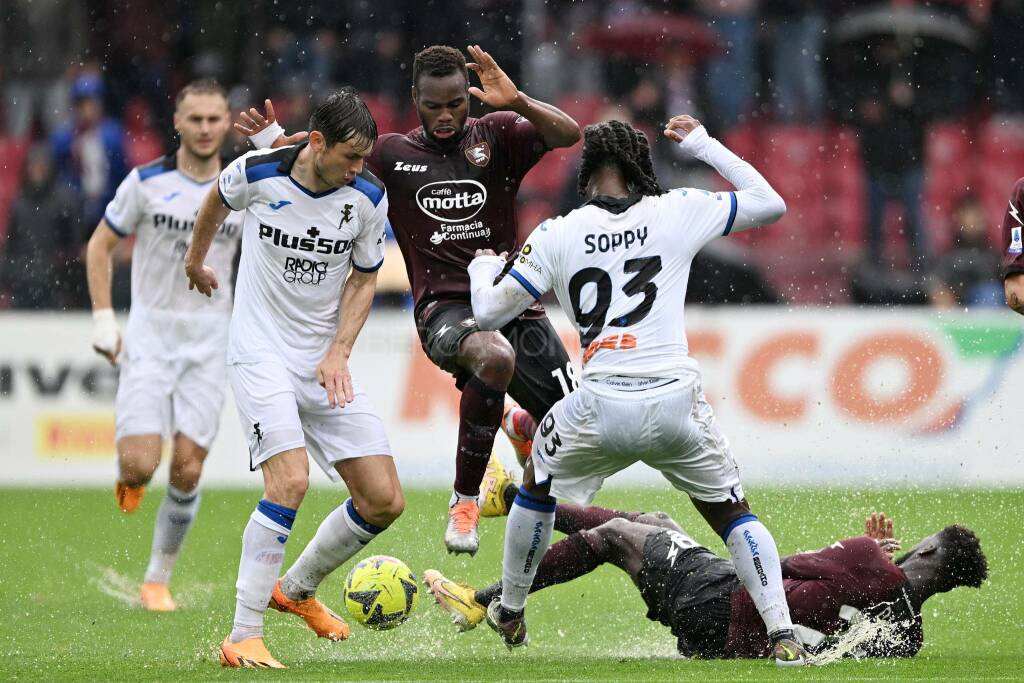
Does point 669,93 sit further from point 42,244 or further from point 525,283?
point 525,283

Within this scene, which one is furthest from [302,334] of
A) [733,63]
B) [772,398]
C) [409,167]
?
[733,63]

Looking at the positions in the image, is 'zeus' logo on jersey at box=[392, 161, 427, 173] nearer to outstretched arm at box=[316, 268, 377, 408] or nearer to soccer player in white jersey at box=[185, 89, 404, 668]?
soccer player in white jersey at box=[185, 89, 404, 668]

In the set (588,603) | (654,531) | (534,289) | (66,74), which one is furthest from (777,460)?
(66,74)

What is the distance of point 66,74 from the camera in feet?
58.5

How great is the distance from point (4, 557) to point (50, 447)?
3.80m

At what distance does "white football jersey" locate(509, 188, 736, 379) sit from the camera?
657 cm

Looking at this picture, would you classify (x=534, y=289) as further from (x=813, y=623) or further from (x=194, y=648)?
(x=194, y=648)

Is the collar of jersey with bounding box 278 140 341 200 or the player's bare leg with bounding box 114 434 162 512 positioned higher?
the collar of jersey with bounding box 278 140 341 200

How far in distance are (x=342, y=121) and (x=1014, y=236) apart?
3239mm

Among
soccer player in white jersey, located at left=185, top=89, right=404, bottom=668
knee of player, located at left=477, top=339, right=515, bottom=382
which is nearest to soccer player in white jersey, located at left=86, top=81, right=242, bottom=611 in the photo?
soccer player in white jersey, located at left=185, top=89, right=404, bottom=668

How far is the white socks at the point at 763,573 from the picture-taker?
6.68 metres

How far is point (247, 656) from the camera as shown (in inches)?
267

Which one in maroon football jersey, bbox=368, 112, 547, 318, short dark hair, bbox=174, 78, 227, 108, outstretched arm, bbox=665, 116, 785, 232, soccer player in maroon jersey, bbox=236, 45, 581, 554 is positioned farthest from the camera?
short dark hair, bbox=174, 78, 227, 108

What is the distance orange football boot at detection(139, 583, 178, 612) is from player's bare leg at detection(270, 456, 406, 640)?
1.59m
